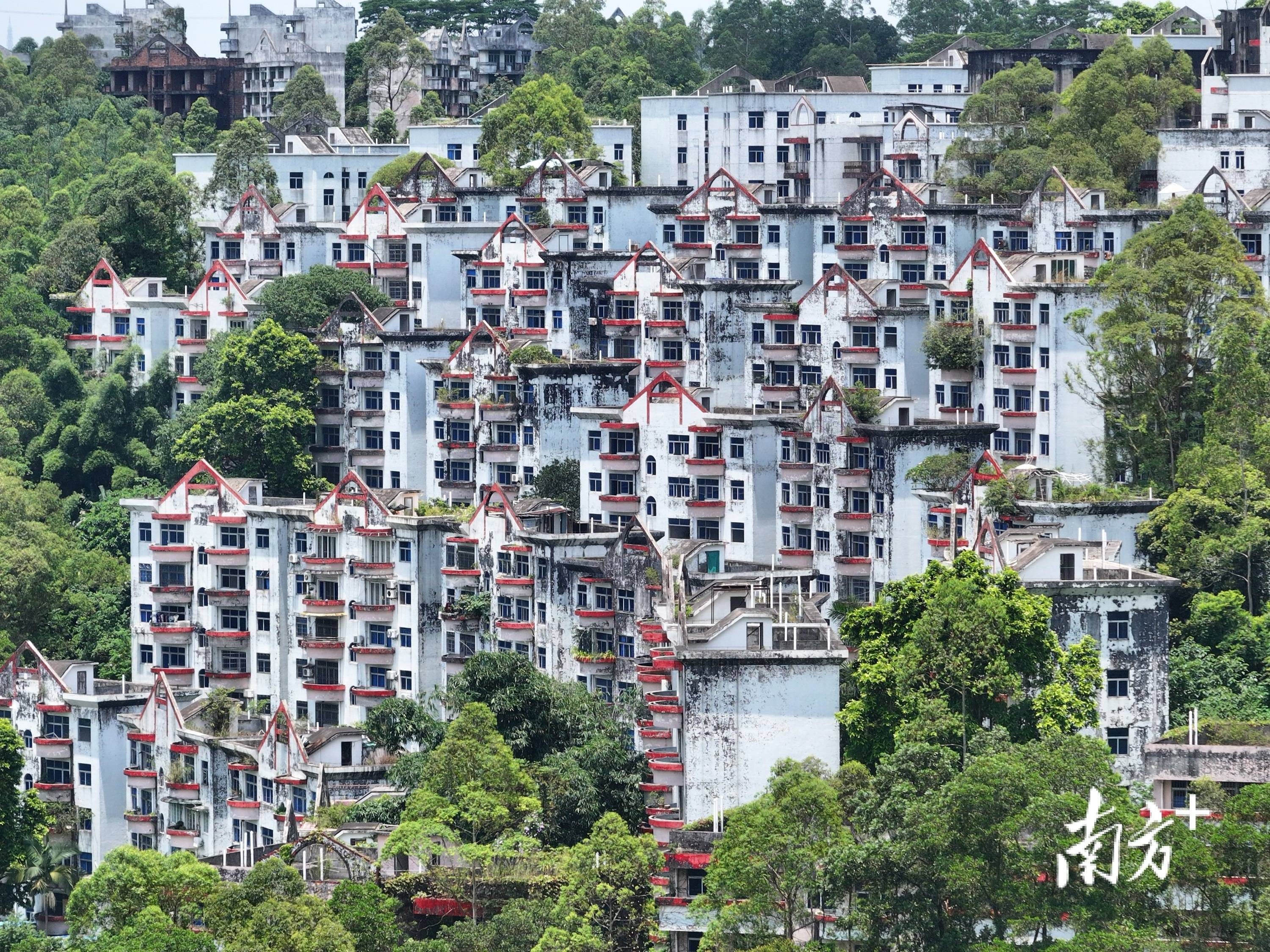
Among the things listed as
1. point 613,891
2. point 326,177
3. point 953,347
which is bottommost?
point 613,891

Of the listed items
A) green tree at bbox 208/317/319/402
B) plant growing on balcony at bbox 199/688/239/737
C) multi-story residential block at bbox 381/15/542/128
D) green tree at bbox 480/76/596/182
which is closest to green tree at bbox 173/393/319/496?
green tree at bbox 208/317/319/402

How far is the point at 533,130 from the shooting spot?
113188 mm

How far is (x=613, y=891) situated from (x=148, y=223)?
50.2 m

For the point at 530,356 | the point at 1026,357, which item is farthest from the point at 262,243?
the point at 1026,357

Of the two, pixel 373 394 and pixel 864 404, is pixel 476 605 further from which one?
pixel 373 394

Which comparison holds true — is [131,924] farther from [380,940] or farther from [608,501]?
[608,501]

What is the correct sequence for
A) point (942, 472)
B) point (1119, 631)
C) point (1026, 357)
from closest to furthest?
point (1119, 631) < point (942, 472) < point (1026, 357)

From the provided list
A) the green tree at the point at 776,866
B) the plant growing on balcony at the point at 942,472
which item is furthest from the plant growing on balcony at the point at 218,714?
the green tree at the point at 776,866

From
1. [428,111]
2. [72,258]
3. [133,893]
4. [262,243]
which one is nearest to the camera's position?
[133,893]

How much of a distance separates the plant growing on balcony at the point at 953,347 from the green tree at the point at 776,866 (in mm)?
25010

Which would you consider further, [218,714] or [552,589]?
[218,714]

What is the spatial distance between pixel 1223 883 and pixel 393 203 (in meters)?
51.1

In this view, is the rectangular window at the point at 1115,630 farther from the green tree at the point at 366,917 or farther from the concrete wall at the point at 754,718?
the green tree at the point at 366,917

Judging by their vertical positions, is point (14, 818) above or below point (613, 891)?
above
